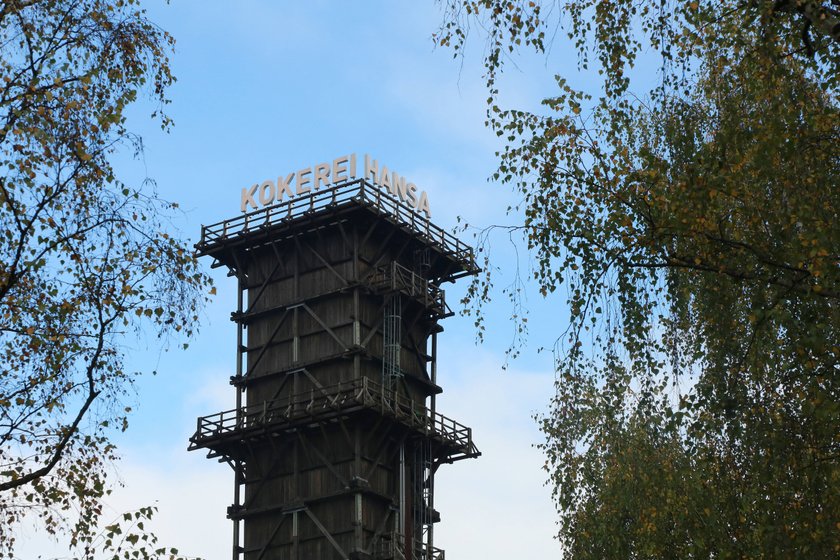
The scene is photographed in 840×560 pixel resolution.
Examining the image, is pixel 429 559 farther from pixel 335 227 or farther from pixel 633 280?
pixel 633 280

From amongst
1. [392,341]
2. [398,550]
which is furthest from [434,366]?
[398,550]

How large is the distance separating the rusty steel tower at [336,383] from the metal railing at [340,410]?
0.25 feet

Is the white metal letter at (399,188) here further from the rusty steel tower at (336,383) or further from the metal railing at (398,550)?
the metal railing at (398,550)

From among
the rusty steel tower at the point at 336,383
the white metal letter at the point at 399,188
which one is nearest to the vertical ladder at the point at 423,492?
the rusty steel tower at the point at 336,383

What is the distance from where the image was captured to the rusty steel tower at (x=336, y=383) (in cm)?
6275

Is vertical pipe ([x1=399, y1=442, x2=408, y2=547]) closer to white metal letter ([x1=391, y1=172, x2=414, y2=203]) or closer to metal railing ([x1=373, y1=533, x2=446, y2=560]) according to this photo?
metal railing ([x1=373, y1=533, x2=446, y2=560])

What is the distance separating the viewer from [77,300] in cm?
2503

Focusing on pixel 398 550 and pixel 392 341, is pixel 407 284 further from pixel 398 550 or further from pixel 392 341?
pixel 398 550

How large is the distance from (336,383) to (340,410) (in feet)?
6.90

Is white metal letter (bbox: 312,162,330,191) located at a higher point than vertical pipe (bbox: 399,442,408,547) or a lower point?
higher

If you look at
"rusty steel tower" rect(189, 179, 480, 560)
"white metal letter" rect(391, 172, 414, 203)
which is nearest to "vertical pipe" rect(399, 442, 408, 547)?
"rusty steel tower" rect(189, 179, 480, 560)

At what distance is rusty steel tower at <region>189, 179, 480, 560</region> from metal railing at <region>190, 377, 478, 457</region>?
78 mm

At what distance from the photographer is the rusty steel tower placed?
206ft

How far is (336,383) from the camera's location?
6412cm
